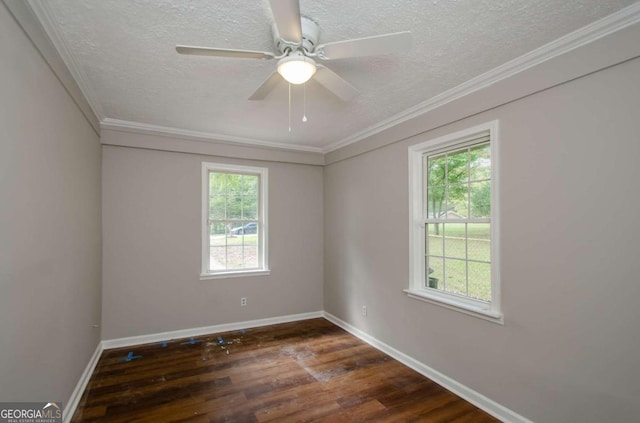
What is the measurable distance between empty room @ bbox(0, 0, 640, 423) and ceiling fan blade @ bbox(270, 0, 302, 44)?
0.03 ft

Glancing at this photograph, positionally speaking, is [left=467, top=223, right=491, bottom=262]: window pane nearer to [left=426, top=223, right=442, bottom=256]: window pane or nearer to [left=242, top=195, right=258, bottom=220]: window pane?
[left=426, top=223, right=442, bottom=256]: window pane

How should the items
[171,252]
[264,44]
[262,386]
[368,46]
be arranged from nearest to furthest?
[368,46]
[264,44]
[262,386]
[171,252]

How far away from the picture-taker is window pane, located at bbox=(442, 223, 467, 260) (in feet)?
8.91

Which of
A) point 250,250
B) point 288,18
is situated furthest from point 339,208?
point 288,18

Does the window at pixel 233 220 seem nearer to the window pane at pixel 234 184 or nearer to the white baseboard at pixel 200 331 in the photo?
the window pane at pixel 234 184

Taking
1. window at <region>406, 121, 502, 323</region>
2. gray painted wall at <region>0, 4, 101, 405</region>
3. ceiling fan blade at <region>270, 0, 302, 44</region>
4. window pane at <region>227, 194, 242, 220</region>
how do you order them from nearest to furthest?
ceiling fan blade at <region>270, 0, 302, 44</region> < gray painted wall at <region>0, 4, 101, 405</region> < window at <region>406, 121, 502, 323</region> < window pane at <region>227, 194, 242, 220</region>

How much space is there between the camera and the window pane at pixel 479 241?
2.49m

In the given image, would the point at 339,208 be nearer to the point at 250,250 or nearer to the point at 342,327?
the point at 250,250

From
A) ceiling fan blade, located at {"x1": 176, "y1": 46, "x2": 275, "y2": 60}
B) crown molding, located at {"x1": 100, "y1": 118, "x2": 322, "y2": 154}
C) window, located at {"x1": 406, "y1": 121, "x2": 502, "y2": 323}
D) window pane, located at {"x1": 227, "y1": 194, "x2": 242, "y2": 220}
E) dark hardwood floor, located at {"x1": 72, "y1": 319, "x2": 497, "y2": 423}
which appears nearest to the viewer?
ceiling fan blade, located at {"x1": 176, "y1": 46, "x2": 275, "y2": 60}

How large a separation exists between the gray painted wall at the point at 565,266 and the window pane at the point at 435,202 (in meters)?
0.55

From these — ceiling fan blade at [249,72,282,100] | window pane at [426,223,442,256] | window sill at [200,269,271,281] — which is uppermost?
ceiling fan blade at [249,72,282,100]

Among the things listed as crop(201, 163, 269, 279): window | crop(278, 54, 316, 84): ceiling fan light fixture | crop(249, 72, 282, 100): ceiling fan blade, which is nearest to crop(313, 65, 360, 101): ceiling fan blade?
crop(278, 54, 316, 84): ceiling fan light fixture

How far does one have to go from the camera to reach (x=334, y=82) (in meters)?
1.96

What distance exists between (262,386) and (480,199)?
2.48 m
